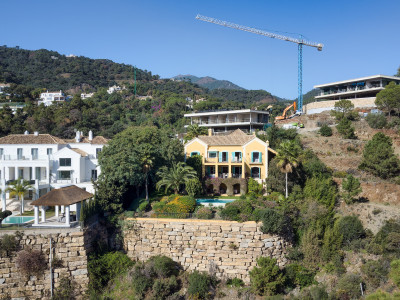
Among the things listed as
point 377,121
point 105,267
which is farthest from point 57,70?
point 105,267

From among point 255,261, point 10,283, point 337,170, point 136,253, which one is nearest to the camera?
point 10,283

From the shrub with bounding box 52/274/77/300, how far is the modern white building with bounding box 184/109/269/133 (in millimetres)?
37580

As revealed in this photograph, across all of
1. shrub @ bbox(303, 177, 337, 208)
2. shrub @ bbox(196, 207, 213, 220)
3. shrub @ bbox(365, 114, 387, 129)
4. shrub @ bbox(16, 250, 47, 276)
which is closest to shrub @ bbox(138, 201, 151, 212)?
shrub @ bbox(196, 207, 213, 220)

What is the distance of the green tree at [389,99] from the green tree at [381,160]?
59.1 feet

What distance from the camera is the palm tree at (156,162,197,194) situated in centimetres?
3176

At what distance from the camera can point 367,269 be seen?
24906 mm

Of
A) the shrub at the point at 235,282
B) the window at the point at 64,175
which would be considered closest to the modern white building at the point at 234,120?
the window at the point at 64,175

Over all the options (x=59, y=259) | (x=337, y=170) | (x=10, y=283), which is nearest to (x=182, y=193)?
(x=59, y=259)

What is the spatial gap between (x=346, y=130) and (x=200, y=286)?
34020 millimetres

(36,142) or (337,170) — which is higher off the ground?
(36,142)

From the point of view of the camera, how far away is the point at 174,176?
31.9 m

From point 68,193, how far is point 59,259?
5.01 meters

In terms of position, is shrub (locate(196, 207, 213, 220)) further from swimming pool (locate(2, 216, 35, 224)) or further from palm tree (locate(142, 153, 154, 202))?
swimming pool (locate(2, 216, 35, 224))

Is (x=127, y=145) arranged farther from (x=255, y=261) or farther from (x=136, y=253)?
(x=255, y=261)
